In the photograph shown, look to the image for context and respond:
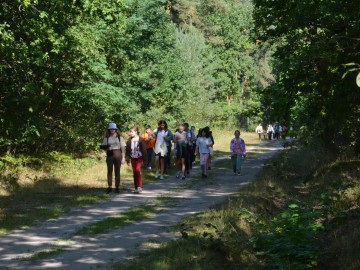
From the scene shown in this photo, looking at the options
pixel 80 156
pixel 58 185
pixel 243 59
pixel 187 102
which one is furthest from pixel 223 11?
pixel 58 185

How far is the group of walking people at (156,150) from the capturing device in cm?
1516

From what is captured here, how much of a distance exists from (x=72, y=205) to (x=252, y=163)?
1474 centimetres

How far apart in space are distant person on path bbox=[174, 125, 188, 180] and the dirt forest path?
148 inches

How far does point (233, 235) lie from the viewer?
8750 millimetres

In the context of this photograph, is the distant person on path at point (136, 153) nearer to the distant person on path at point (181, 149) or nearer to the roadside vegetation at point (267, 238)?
the distant person on path at point (181, 149)

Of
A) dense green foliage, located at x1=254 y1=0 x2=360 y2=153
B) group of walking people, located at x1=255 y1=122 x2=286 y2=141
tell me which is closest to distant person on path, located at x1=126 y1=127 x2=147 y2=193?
dense green foliage, located at x1=254 y1=0 x2=360 y2=153

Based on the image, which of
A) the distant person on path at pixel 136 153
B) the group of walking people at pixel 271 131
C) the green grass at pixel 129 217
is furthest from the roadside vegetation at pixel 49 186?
the group of walking people at pixel 271 131

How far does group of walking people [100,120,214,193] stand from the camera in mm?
15164

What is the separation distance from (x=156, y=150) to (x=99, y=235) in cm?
984

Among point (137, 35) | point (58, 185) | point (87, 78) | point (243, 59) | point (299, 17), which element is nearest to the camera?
point (299, 17)

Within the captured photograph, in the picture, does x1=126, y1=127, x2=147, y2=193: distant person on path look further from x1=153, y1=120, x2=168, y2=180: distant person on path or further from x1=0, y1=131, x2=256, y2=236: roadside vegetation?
x1=153, y1=120, x2=168, y2=180: distant person on path

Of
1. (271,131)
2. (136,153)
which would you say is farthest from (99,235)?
(271,131)

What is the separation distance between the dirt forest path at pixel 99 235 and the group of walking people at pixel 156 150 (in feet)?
2.77

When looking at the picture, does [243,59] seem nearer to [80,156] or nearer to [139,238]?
[80,156]
